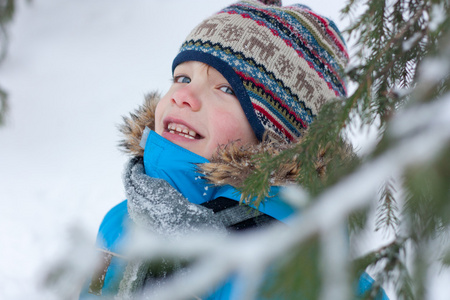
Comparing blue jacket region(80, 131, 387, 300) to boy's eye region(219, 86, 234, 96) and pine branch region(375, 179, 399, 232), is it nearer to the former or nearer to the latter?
boy's eye region(219, 86, 234, 96)

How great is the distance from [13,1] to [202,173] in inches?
29.2

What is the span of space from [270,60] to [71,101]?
2784mm

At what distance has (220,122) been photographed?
1.42 meters

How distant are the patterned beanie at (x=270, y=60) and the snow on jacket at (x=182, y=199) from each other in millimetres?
237

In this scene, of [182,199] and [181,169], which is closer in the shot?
[182,199]

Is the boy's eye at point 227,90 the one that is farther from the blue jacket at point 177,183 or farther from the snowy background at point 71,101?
the snowy background at point 71,101

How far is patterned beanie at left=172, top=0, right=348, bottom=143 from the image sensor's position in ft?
4.82

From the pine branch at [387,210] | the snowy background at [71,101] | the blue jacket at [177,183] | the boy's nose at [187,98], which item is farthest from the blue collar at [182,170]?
the snowy background at [71,101]

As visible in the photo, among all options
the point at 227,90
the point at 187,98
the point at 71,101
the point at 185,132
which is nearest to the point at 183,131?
the point at 185,132

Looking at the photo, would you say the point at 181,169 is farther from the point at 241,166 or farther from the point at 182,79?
the point at 182,79

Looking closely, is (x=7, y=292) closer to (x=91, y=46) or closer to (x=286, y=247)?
(x=286, y=247)

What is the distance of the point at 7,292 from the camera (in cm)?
217

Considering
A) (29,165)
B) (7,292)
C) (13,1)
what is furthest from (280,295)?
(29,165)

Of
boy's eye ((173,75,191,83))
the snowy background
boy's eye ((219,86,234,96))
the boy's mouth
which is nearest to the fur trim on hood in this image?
the boy's mouth
